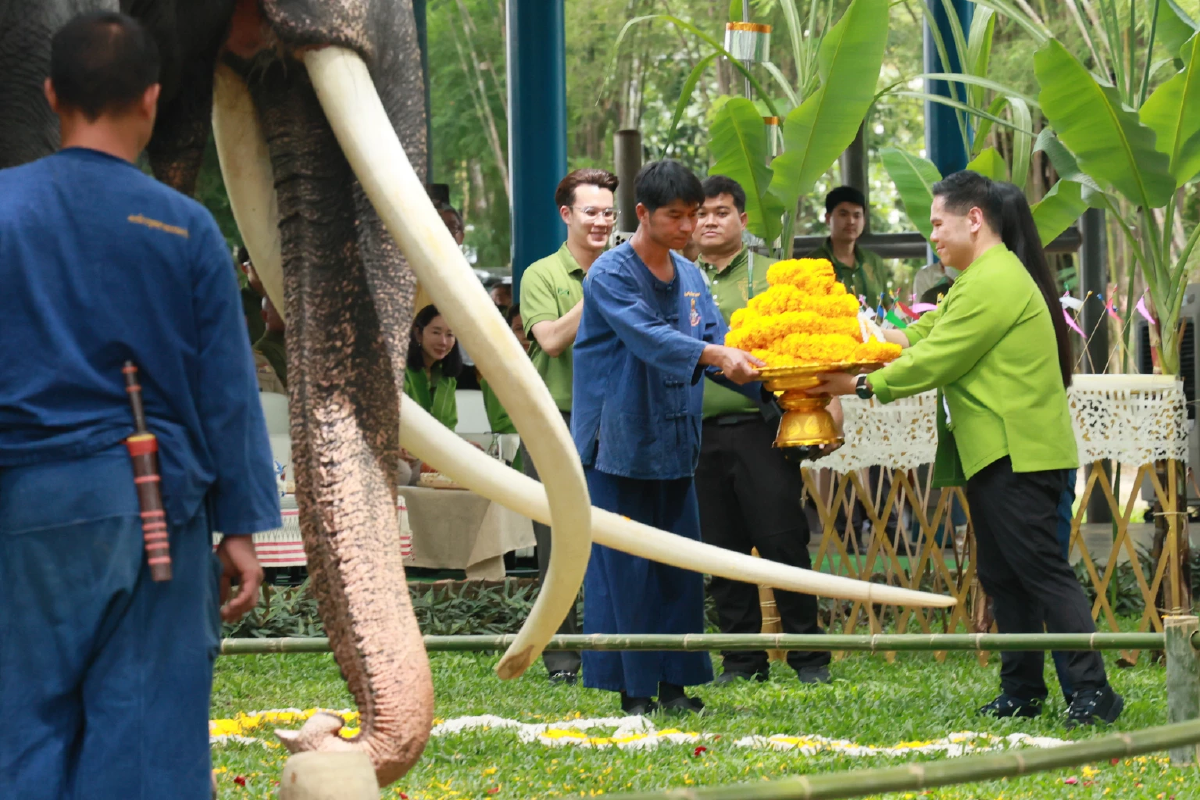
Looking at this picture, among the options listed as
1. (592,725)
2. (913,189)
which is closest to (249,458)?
(592,725)

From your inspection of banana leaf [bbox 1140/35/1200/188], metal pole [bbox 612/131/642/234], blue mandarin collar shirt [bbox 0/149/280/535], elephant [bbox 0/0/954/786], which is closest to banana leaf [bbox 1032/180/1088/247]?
banana leaf [bbox 1140/35/1200/188]

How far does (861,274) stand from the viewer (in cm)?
670

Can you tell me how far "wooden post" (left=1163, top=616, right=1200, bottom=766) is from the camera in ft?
11.4

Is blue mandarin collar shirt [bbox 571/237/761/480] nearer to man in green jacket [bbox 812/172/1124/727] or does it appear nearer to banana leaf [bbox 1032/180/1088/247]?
man in green jacket [bbox 812/172/1124/727]

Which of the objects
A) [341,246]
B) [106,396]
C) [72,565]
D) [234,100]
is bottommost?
[72,565]

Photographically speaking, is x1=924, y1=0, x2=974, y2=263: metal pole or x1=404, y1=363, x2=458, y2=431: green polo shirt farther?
x1=924, y1=0, x2=974, y2=263: metal pole

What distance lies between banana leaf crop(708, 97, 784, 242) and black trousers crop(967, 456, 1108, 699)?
5.87ft

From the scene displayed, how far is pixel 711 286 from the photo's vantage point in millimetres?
5562

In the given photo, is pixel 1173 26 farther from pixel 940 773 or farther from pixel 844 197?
pixel 940 773

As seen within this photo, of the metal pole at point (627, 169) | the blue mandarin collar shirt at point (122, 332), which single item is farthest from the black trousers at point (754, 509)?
the blue mandarin collar shirt at point (122, 332)

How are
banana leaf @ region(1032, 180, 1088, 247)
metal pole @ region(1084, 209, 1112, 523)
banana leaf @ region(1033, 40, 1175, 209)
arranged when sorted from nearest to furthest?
banana leaf @ region(1033, 40, 1175, 209) → banana leaf @ region(1032, 180, 1088, 247) → metal pole @ region(1084, 209, 1112, 523)

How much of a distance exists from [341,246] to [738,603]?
343 cm

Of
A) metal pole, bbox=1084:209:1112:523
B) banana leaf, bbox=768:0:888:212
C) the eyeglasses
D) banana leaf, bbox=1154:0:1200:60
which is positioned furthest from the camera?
metal pole, bbox=1084:209:1112:523

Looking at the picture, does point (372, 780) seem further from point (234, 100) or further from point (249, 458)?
point (234, 100)
